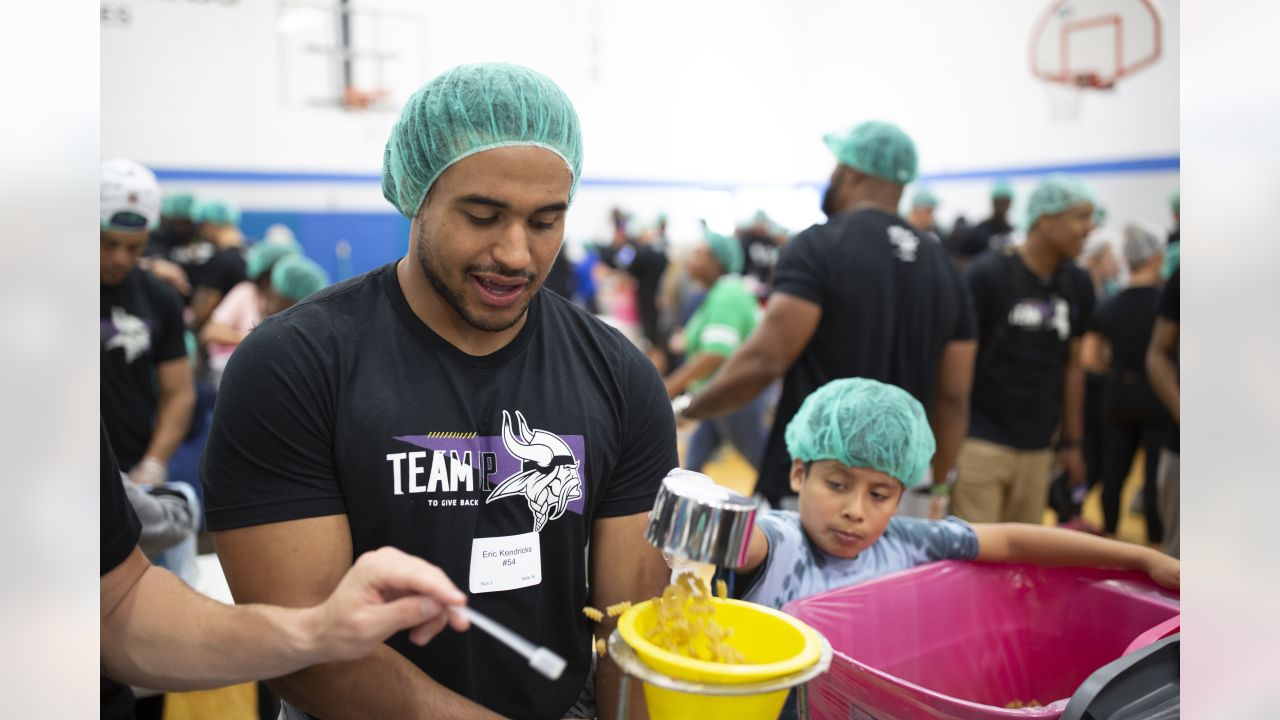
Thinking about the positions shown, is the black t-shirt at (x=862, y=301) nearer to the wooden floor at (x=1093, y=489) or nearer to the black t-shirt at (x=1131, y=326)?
the wooden floor at (x=1093, y=489)

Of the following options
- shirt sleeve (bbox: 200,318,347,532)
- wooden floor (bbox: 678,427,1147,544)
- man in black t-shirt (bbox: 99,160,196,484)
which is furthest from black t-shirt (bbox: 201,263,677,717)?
wooden floor (bbox: 678,427,1147,544)

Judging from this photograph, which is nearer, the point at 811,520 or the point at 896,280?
the point at 811,520

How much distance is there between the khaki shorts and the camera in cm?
361

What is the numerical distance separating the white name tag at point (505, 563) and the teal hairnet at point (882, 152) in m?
1.99

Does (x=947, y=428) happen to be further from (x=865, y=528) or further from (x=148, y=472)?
(x=148, y=472)

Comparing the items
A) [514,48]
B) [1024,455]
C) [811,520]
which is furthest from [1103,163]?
[811,520]

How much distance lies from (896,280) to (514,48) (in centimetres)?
928

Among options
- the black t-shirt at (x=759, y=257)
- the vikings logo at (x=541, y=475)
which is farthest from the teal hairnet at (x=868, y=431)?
the black t-shirt at (x=759, y=257)

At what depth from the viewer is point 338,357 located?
Result: 3.94 feet

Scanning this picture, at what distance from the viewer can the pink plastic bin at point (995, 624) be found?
171 centimetres

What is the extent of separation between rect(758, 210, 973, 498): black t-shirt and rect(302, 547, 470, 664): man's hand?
5.81ft

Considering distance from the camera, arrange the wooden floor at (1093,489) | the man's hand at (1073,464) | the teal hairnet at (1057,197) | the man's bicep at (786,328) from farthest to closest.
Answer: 1. the wooden floor at (1093,489)
2. the man's hand at (1073,464)
3. the teal hairnet at (1057,197)
4. the man's bicep at (786,328)

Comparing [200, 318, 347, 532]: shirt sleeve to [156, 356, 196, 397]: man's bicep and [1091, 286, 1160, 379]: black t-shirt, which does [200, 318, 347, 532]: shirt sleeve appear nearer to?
[156, 356, 196, 397]: man's bicep
